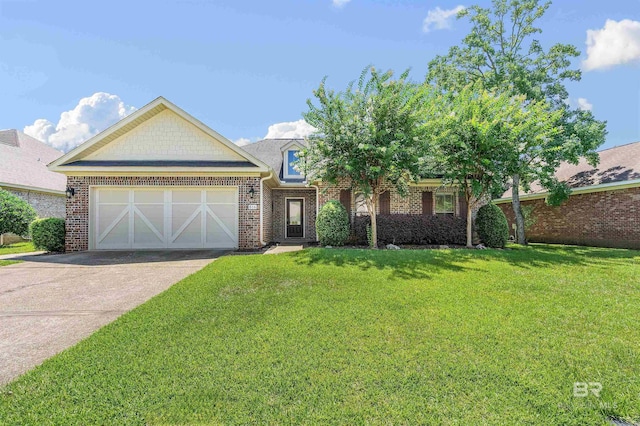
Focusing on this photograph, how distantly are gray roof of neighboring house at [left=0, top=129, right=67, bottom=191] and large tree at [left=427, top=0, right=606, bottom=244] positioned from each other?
68.1 ft

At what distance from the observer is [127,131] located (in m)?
12.2

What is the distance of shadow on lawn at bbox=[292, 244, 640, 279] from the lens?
748cm

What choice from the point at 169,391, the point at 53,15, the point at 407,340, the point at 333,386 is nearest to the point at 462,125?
the point at 407,340

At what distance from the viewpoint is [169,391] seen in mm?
2727

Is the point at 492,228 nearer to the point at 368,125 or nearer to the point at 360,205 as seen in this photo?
the point at 360,205

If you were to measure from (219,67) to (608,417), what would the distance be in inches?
592

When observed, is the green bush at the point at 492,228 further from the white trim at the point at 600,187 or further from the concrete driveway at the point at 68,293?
the concrete driveway at the point at 68,293

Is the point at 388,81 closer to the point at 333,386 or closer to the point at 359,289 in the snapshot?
the point at 359,289

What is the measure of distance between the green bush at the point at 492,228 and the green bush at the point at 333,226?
17.2 feet

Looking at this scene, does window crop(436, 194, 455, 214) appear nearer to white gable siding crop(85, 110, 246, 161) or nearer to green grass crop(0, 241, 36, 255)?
white gable siding crop(85, 110, 246, 161)

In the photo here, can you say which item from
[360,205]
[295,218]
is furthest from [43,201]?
[360,205]

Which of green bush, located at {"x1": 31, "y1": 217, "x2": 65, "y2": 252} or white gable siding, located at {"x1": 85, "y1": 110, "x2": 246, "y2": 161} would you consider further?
white gable siding, located at {"x1": 85, "y1": 110, "x2": 246, "y2": 161}

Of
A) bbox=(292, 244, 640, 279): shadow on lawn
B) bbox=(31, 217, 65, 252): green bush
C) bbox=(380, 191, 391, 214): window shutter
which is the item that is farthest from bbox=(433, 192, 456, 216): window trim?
bbox=(31, 217, 65, 252): green bush

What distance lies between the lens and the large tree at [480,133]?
10.2 metres
